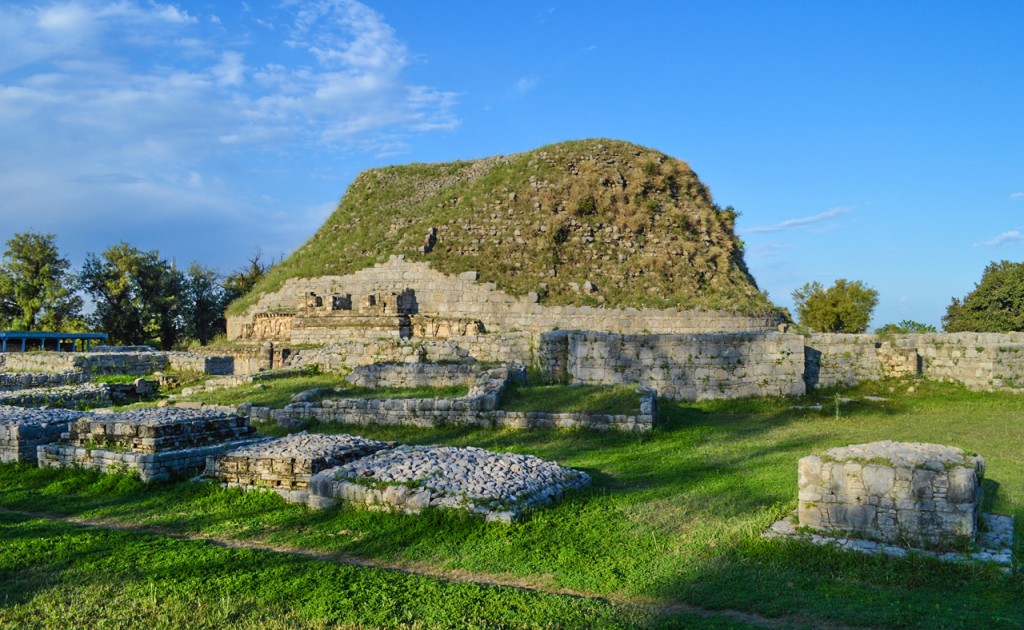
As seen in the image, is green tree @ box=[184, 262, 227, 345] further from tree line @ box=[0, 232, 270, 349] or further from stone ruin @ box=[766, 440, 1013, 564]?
stone ruin @ box=[766, 440, 1013, 564]

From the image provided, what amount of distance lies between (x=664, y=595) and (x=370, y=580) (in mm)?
2457

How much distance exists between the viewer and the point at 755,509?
25.3 ft

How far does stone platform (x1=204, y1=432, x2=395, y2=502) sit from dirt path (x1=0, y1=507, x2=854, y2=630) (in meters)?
1.41

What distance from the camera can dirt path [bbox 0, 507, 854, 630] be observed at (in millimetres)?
5090

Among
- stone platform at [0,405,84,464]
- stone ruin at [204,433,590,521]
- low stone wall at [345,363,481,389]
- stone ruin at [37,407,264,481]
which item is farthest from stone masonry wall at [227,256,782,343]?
stone ruin at [204,433,590,521]

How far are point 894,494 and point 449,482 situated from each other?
462 centimetres

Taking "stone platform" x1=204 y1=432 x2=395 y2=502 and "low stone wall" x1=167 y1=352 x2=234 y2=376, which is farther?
"low stone wall" x1=167 y1=352 x2=234 y2=376

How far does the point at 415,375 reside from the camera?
1753cm

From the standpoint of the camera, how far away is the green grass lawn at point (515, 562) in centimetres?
519

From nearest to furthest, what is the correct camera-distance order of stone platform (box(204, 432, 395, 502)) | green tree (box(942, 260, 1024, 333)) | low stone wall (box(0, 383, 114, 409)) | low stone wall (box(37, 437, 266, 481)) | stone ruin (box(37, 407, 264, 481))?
stone platform (box(204, 432, 395, 502))
low stone wall (box(37, 437, 266, 481))
stone ruin (box(37, 407, 264, 481))
low stone wall (box(0, 383, 114, 409))
green tree (box(942, 260, 1024, 333))

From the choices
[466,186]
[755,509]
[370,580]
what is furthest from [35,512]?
[466,186]

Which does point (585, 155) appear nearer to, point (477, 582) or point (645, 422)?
point (645, 422)

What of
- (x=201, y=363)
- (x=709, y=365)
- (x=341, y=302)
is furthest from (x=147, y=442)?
(x=341, y=302)

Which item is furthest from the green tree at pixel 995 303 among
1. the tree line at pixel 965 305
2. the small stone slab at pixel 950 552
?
the small stone slab at pixel 950 552
